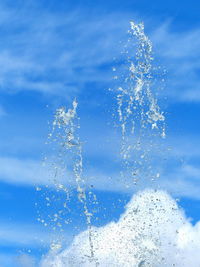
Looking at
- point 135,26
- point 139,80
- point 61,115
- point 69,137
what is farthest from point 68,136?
point 135,26

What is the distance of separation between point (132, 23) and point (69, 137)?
229 ft

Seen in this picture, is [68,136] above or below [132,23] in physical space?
below

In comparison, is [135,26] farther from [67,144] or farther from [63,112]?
[67,144]

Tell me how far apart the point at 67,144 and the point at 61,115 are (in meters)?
18.8

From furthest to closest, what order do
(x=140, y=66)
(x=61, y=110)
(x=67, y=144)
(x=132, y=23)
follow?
(x=67, y=144)
(x=61, y=110)
(x=140, y=66)
(x=132, y=23)

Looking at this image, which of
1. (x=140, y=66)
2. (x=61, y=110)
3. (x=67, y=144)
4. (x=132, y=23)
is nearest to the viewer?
(x=132, y=23)

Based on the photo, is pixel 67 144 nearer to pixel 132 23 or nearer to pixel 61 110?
pixel 61 110

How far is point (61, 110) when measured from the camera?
95.7 meters

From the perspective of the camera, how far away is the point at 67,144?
10425 centimetres

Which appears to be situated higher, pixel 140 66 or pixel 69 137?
pixel 140 66

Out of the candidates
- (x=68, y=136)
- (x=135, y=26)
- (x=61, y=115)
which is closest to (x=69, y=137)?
(x=68, y=136)

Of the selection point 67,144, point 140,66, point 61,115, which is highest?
point 140,66

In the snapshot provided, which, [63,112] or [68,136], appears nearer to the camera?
[63,112]

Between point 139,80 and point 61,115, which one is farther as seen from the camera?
point 61,115
